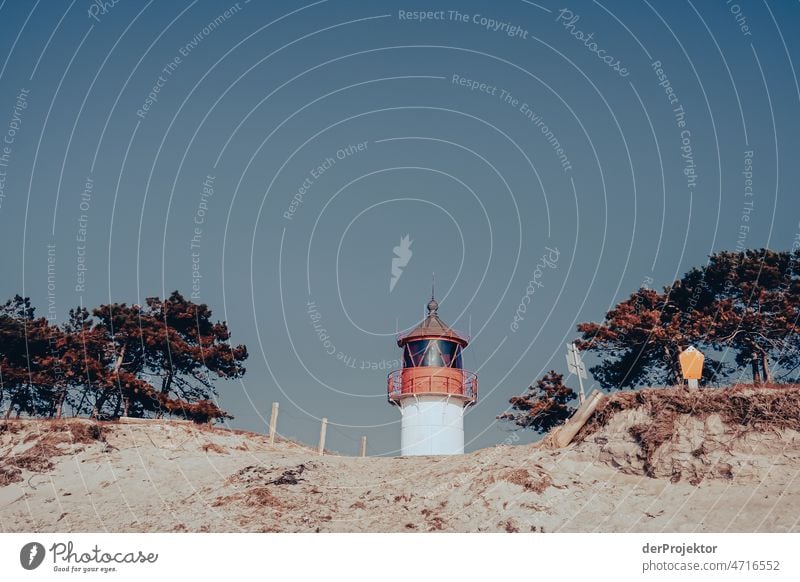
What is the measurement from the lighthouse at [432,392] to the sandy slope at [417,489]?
4459 millimetres

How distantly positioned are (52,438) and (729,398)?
19697 millimetres

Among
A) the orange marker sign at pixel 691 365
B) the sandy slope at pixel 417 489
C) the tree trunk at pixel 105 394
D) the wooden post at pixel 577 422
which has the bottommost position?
the sandy slope at pixel 417 489

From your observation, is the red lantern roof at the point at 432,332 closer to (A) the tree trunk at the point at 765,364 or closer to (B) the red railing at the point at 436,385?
(B) the red railing at the point at 436,385

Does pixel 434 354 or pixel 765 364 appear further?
pixel 765 364

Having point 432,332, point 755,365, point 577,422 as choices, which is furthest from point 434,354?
point 755,365

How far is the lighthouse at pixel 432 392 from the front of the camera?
29.0 m

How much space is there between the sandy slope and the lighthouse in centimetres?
446

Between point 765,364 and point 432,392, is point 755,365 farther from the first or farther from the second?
point 432,392

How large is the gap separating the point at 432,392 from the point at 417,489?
886 centimetres

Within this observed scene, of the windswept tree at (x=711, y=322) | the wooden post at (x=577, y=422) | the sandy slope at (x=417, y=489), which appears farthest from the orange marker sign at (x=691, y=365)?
the windswept tree at (x=711, y=322)

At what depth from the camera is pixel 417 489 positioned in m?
20.4
